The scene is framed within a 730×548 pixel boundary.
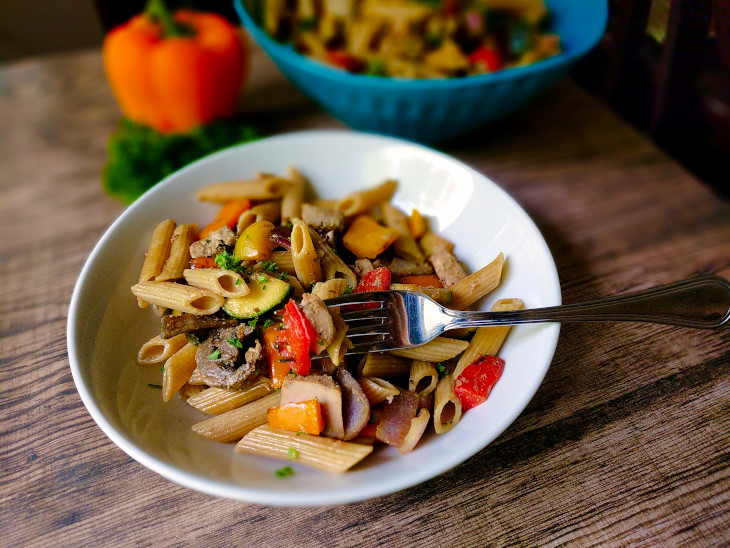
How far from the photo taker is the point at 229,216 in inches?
67.0

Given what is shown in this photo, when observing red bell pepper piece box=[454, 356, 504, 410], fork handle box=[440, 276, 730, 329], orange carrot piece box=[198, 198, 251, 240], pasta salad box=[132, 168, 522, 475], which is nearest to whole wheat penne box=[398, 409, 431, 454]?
pasta salad box=[132, 168, 522, 475]

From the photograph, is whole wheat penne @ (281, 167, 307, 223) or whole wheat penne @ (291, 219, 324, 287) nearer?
whole wheat penne @ (291, 219, 324, 287)

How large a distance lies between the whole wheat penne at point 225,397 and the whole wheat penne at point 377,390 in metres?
0.24

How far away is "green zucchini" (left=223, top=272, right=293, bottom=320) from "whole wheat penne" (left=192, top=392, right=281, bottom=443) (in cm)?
22

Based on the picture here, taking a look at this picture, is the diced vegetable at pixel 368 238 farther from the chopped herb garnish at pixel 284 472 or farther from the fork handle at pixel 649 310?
the chopped herb garnish at pixel 284 472

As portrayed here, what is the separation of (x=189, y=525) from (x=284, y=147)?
1.18 m

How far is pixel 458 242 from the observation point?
5.58 feet

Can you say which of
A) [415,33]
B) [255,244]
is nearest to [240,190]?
[255,244]

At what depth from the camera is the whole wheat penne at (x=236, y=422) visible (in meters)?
1.29

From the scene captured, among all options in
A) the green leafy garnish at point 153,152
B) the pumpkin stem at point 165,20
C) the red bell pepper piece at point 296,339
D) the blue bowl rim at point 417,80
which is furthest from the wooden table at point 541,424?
the pumpkin stem at point 165,20

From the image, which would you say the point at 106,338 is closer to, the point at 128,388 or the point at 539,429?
the point at 128,388

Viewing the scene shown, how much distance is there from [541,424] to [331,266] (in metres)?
0.69

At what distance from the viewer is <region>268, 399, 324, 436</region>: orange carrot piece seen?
4.08ft

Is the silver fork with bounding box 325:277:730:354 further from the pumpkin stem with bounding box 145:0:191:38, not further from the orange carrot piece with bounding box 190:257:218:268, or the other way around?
the pumpkin stem with bounding box 145:0:191:38
